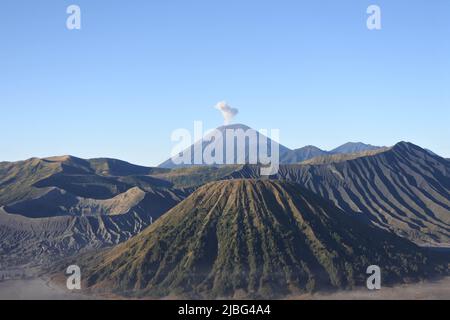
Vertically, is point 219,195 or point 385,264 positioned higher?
point 219,195

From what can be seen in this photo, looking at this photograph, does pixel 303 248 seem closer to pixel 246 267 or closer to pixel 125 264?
pixel 246 267

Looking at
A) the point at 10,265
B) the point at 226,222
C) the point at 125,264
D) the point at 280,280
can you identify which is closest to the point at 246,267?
the point at 280,280

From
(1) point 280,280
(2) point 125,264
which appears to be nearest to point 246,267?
(1) point 280,280

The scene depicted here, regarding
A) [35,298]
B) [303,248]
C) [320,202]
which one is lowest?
[35,298]
